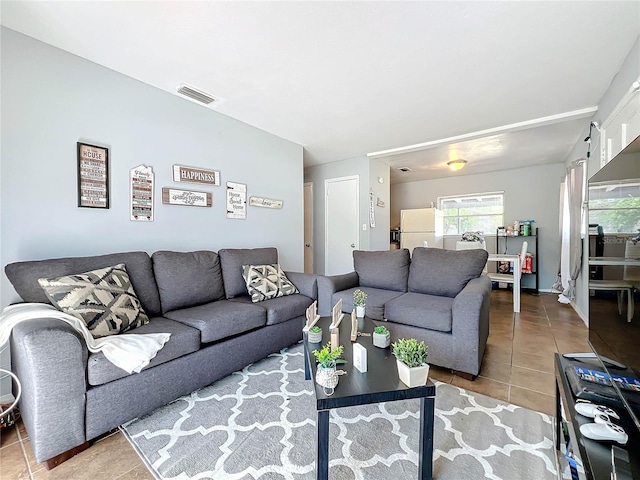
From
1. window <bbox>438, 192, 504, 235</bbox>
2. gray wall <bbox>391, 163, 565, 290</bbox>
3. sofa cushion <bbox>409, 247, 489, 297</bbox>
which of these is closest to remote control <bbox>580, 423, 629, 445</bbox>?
sofa cushion <bbox>409, 247, 489, 297</bbox>

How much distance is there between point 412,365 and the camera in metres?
1.16

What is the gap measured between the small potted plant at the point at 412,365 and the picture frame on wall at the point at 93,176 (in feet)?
7.84

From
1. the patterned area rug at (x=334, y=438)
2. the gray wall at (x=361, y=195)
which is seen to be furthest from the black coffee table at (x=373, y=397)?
the gray wall at (x=361, y=195)

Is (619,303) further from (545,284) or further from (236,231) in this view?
(545,284)

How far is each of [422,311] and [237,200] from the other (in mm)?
2261

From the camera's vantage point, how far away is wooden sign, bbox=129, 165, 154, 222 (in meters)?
2.36

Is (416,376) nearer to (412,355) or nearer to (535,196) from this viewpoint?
(412,355)

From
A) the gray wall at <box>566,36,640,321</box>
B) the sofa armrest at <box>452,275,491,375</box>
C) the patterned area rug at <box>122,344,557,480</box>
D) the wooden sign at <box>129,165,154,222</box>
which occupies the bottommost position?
the patterned area rug at <box>122,344,557,480</box>

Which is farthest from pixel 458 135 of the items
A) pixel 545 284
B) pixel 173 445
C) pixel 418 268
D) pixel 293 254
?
pixel 173 445

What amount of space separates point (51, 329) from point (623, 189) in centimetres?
238

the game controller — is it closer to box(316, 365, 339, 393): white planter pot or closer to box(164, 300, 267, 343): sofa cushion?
box(316, 365, 339, 393): white planter pot

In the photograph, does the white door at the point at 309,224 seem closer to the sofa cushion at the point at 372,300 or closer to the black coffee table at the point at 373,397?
the sofa cushion at the point at 372,300

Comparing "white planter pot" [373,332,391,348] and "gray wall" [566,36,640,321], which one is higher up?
"gray wall" [566,36,640,321]

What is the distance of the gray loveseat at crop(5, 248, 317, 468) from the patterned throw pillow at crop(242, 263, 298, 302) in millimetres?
81
